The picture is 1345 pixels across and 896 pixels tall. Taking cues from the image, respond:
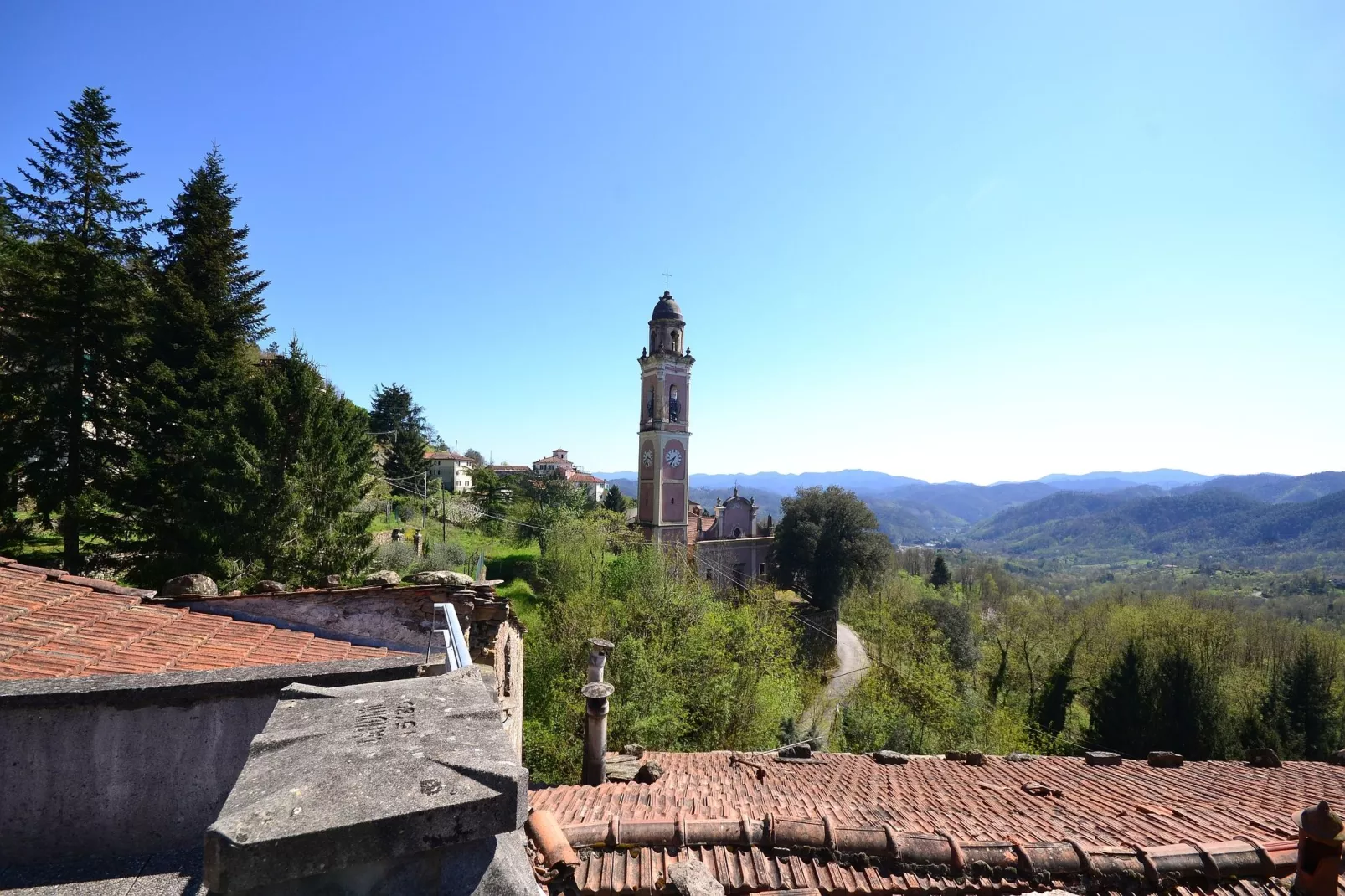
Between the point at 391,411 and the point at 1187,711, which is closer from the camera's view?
the point at 1187,711

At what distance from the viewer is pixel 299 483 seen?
15156mm

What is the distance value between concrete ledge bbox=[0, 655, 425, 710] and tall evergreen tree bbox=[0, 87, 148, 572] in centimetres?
1522

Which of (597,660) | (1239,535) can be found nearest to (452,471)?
(597,660)

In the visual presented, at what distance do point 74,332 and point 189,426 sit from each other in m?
3.23

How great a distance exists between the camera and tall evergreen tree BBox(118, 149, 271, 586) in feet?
45.2

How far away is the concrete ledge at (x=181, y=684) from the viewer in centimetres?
271

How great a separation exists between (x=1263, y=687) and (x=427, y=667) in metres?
32.4

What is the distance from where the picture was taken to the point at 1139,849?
4.26m

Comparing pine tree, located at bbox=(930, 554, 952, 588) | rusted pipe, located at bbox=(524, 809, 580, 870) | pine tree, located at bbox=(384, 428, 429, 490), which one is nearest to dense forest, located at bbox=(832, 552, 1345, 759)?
rusted pipe, located at bbox=(524, 809, 580, 870)

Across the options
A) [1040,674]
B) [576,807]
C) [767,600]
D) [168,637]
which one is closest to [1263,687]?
[1040,674]

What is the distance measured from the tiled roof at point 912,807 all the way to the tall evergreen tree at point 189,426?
12.9 metres

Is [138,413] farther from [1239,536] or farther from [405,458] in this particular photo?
[1239,536]

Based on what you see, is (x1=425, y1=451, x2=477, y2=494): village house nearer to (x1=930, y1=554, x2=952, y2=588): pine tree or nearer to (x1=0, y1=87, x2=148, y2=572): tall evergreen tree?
(x1=0, y1=87, x2=148, y2=572): tall evergreen tree

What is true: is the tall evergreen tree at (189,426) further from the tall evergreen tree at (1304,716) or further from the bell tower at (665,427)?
the tall evergreen tree at (1304,716)
